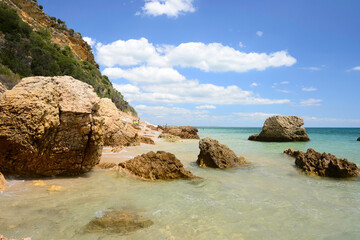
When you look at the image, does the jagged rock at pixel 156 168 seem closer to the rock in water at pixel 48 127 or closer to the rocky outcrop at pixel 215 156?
the rock in water at pixel 48 127

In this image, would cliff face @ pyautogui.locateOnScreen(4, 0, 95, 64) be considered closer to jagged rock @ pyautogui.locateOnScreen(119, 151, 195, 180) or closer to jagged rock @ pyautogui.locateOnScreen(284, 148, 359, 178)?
jagged rock @ pyautogui.locateOnScreen(119, 151, 195, 180)

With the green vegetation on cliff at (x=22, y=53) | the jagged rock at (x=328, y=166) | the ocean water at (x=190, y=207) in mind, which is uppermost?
the green vegetation on cliff at (x=22, y=53)

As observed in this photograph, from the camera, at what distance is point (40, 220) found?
2955mm

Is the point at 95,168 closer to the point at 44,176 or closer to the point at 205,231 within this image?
the point at 44,176

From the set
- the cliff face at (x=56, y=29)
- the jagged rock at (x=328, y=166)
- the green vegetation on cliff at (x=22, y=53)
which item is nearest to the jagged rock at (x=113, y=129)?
the jagged rock at (x=328, y=166)

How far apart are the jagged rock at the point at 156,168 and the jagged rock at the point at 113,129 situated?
14.7 ft

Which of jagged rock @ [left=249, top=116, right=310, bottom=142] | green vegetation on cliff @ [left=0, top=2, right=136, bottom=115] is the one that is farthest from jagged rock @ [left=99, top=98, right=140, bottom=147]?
jagged rock @ [left=249, top=116, right=310, bottom=142]

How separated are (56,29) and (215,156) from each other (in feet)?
126

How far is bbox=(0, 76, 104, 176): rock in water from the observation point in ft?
14.3

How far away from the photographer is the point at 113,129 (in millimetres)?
10281

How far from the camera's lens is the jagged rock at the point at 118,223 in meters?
2.83

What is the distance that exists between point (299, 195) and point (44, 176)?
5.43 m

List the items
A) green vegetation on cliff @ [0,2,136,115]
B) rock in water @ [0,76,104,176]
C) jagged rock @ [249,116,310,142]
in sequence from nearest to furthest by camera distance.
→ rock in water @ [0,76,104,176], green vegetation on cliff @ [0,2,136,115], jagged rock @ [249,116,310,142]

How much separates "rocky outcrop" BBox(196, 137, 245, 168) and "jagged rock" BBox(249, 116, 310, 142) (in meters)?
15.2
